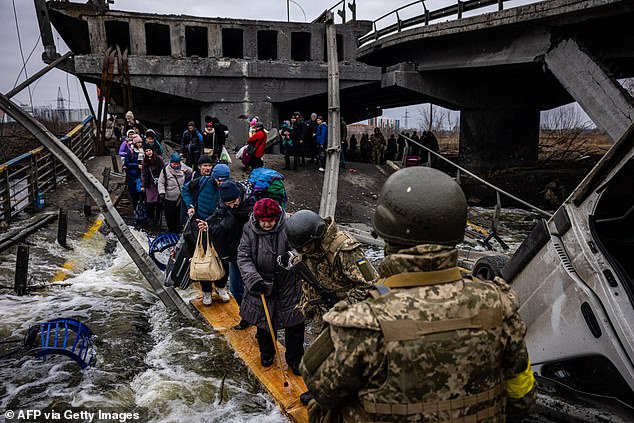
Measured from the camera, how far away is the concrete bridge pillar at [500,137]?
1903 centimetres

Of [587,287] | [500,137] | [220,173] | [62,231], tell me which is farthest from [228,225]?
[500,137]

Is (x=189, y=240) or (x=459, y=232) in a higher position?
(x=459, y=232)

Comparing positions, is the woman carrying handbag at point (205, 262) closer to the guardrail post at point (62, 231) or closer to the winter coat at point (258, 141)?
the guardrail post at point (62, 231)

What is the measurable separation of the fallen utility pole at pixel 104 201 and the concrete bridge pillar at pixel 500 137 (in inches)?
632

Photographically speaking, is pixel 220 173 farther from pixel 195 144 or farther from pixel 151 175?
pixel 195 144

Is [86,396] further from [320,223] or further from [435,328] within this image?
[435,328]

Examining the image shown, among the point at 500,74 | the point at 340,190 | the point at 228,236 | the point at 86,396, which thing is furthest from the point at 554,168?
the point at 86,396

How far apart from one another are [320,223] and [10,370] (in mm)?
3329

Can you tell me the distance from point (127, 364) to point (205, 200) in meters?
1.99

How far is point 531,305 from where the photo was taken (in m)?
3.27

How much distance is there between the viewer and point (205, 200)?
18.4 ft

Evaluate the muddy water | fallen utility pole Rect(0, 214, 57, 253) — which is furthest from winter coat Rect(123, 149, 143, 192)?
the muddy water

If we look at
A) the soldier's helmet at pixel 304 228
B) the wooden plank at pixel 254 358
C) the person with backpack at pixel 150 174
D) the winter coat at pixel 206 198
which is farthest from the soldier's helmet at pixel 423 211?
the person with backpack at pixel 150 174

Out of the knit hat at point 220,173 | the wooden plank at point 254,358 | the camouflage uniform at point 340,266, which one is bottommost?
the wooden plank at point 254,358
